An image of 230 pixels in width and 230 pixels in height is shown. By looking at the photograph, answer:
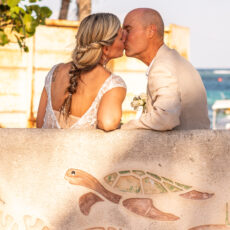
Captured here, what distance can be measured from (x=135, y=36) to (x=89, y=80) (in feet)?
1.95

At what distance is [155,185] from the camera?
9.29 ft

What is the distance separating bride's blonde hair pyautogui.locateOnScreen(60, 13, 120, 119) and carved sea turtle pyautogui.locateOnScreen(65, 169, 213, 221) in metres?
0.72

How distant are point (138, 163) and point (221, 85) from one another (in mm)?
75515

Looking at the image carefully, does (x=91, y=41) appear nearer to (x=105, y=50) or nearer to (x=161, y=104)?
(x=105, y=50)

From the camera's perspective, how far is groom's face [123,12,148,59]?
3.62 metres

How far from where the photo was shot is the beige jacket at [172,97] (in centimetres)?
288

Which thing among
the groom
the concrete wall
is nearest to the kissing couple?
the groom

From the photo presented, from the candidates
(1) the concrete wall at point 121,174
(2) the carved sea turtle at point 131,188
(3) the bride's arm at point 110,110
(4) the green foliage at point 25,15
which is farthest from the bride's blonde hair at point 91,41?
(4) the green foliage at point 25,15

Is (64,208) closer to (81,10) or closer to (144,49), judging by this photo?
(144,49)

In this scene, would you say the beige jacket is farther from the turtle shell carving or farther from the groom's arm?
the turtle shell carving

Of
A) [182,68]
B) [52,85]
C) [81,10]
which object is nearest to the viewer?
[182,68]

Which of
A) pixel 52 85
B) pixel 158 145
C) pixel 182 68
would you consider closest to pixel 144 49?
pixel 182 68

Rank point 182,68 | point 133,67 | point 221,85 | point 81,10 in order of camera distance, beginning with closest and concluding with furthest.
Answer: point 182,68, point 133,67, point 81,10, point 221,85

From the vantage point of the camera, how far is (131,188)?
2822mm
